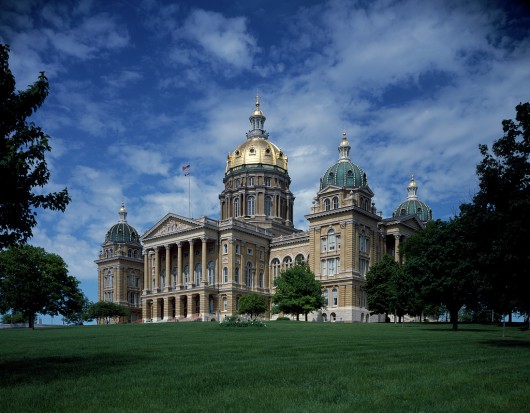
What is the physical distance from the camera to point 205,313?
93625mm

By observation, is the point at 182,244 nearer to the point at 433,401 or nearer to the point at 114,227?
the point at 114,227

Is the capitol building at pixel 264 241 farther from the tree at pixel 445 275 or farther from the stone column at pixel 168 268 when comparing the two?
the tree at pixel 445 275

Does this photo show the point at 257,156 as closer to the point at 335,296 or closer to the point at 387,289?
the point at 335,296

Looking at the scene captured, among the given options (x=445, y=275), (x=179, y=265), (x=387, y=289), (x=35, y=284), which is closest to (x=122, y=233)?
(x=179, y=265)

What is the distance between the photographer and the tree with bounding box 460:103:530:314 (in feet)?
89.9

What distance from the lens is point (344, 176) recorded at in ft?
302

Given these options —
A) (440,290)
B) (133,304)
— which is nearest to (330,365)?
(440,290)

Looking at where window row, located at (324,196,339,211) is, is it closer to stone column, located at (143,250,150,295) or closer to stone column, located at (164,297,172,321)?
stone column, located at (164,297,172,321)

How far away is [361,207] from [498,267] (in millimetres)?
61140

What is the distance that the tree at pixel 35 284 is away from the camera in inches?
2963

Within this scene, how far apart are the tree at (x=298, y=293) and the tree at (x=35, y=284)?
29349 mm

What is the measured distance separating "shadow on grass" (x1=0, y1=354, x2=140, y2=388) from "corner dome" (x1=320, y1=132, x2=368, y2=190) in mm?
69570

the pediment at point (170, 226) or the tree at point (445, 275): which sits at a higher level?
the pediment at point (170, 226)

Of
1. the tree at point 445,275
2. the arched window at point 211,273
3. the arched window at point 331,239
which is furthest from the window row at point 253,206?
the tree at point 445,275
